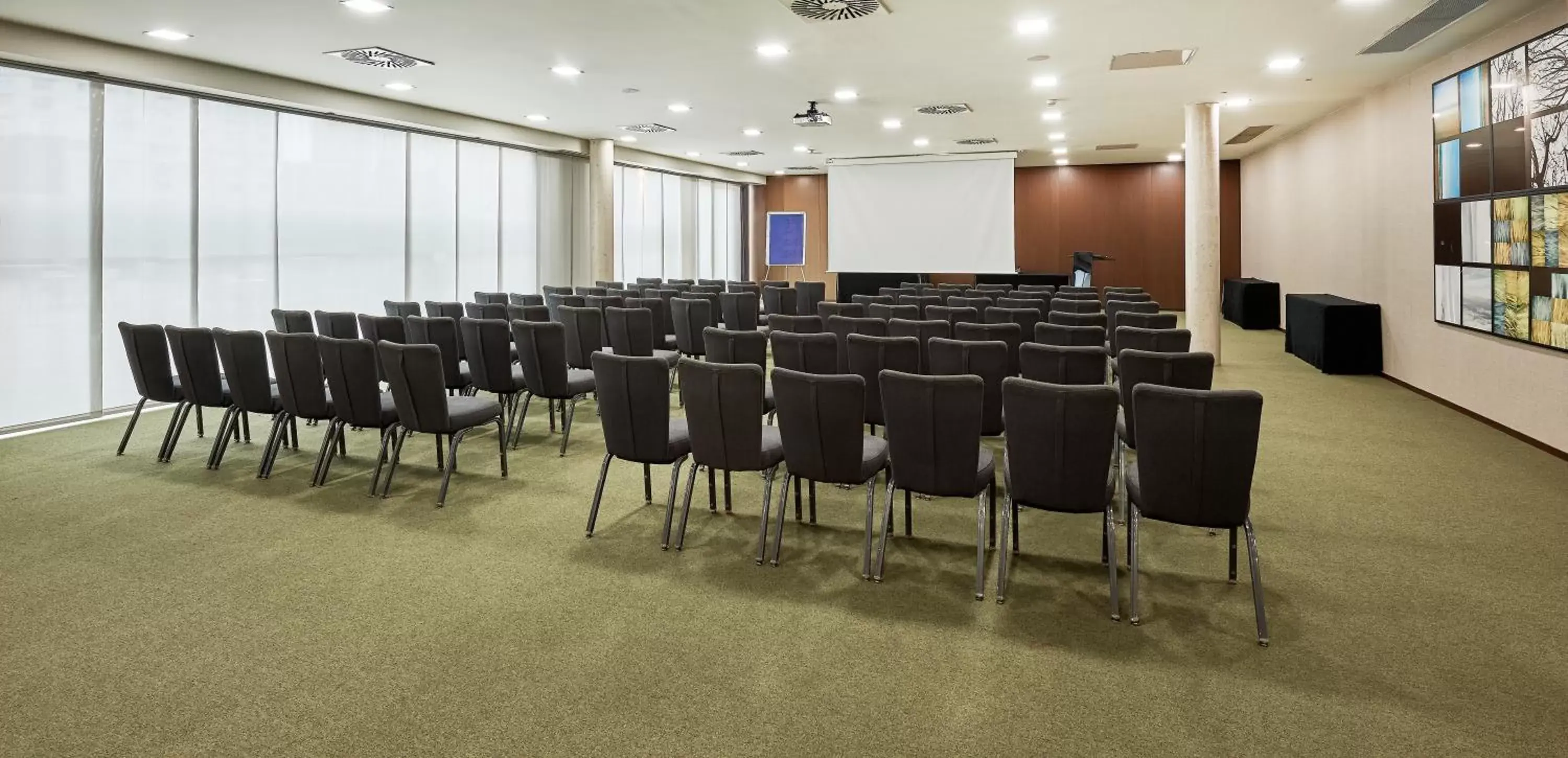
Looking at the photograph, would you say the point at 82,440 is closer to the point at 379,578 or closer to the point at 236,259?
the point at 236,259

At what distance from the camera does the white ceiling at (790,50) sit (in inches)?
271

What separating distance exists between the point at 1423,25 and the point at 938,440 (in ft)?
22.0

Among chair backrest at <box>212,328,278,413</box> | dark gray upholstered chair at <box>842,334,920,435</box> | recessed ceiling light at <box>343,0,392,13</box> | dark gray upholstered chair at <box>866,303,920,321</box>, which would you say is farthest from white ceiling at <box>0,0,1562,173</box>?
dark gray upholstered chair at <box>842,334,920,435</box>

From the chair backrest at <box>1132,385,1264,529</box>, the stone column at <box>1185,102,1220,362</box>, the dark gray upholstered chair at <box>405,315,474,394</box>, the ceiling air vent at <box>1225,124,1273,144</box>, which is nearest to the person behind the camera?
the chair backrest at <box>1132,385,1264,529</box>

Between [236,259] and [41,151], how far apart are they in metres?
2.01

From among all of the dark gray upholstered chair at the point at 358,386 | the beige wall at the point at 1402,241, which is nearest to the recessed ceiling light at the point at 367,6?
the dark gray upholstered chair at the point at 358,386

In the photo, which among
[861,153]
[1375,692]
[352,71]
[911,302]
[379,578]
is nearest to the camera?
[1375,692]

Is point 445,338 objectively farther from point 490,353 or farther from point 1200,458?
point 1200,458

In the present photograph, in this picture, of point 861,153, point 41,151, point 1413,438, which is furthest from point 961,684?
point 861,153

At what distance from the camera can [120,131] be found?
8.22 meters

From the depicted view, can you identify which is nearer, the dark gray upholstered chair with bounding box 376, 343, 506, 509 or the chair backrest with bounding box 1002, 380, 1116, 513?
the chair backrest with bounding box 1002, 380, 1116, 513

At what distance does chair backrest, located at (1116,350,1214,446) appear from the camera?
457cm

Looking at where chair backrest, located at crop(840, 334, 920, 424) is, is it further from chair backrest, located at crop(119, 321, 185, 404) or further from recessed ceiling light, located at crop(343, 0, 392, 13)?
chair backrest, located at crop(119, 321, 185, 404)

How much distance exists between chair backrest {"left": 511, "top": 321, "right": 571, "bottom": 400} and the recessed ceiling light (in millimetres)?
2702
